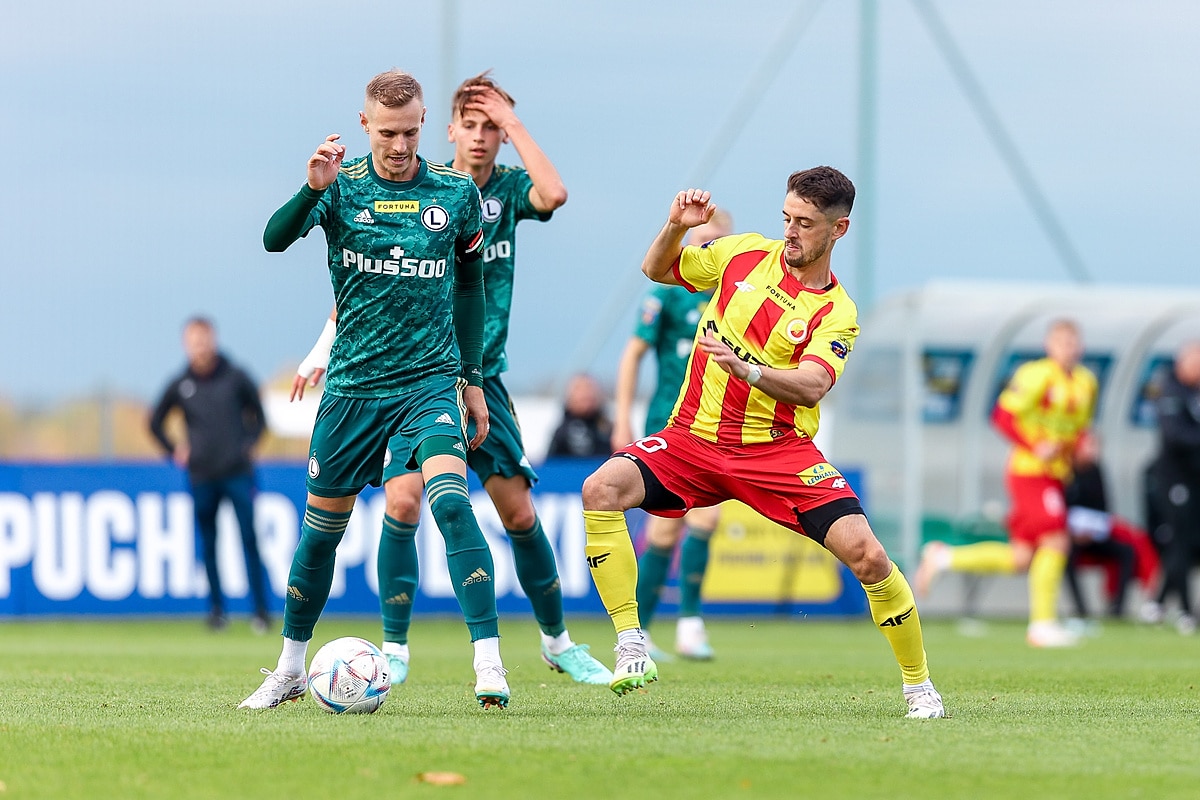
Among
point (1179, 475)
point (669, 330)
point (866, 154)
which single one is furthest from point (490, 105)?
point (866, 154)

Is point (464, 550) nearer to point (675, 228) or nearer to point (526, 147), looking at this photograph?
point (675, 228)

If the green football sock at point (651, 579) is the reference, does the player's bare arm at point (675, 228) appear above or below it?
above

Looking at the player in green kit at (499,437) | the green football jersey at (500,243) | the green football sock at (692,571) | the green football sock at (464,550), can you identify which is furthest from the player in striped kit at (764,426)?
the green football sock at (692,571)

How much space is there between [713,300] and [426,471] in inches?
52.5

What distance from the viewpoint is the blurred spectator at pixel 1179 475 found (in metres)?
15.5

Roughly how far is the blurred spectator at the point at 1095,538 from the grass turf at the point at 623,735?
7162 mm

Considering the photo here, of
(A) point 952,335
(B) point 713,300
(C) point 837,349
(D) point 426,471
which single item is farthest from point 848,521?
(A) point 952,335

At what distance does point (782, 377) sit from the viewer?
→ 20.5 ft

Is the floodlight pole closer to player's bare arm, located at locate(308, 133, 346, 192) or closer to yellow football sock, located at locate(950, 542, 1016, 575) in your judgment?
yellow football sock, located at locate(950, 542, 1016, 575)

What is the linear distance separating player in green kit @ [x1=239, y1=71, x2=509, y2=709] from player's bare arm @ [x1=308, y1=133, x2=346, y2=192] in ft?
0.79

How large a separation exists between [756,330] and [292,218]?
5.84 feet

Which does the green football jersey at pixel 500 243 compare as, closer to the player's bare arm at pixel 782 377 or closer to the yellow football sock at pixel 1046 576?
the player's bare arm at pixel 782 377

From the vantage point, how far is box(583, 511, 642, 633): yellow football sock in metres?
6.60

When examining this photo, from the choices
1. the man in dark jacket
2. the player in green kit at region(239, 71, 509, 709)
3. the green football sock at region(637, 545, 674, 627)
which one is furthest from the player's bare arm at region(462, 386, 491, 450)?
the man in dark jacket
